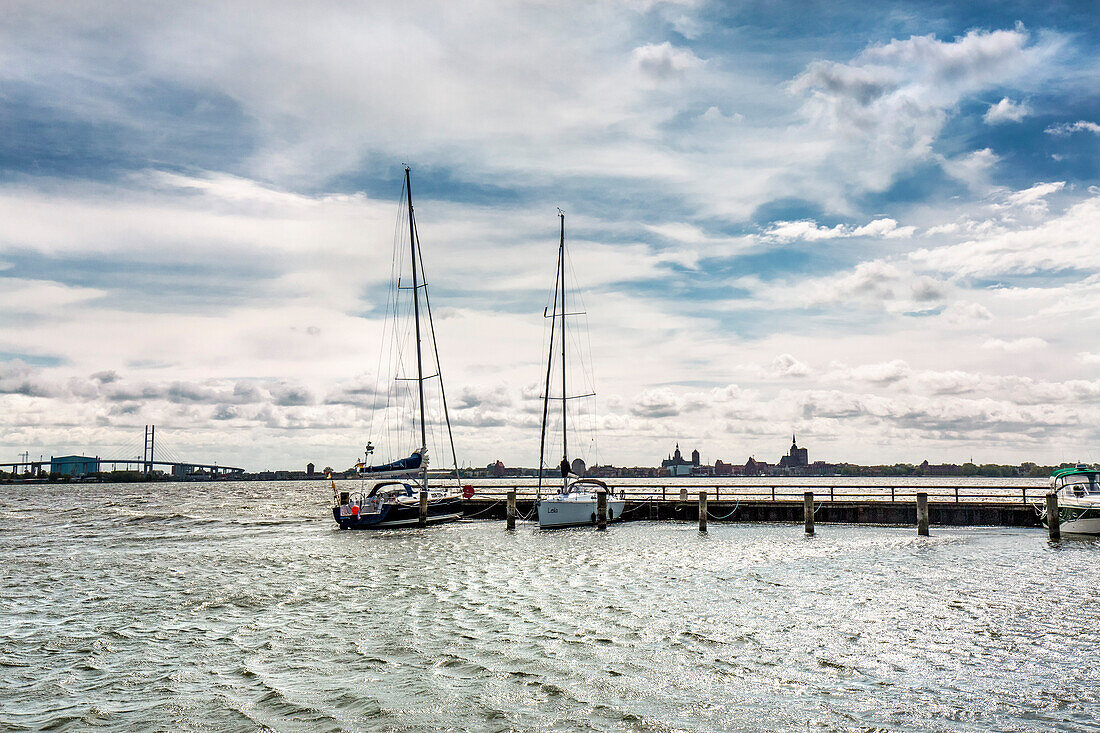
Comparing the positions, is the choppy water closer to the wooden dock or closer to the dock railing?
the dock railing

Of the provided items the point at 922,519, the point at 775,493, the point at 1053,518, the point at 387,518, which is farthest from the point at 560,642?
the point at 775,493

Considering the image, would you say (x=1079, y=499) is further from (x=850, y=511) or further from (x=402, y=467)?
(x=402, y=467)

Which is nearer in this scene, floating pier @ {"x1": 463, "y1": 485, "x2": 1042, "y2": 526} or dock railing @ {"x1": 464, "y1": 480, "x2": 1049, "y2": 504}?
floating pier @ {"x1": 463, "y1": 485, "x2": 1042, "y2": 526}

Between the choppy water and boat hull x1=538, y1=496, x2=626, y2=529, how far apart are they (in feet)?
47.3

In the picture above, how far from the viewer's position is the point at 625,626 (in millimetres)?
17484

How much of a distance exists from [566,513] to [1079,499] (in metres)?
27.5

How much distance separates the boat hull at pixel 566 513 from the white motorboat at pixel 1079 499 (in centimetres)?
2564

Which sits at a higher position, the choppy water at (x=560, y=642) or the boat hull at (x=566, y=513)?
the choppy water at (x=560, y=642)

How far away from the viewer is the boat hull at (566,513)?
4766 cm

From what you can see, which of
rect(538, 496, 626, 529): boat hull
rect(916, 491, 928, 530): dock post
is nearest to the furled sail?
rect(538, 496, 626, 529): boat hull

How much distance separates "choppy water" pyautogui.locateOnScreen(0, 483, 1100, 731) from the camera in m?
11.4

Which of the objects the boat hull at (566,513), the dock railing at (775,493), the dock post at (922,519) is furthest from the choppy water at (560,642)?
the boat hull at (566,513)

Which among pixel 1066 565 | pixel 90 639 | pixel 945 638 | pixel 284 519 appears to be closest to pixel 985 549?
pixel 1066 565

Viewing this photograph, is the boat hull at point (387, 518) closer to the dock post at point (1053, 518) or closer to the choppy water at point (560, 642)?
the choppy water at point (560, 642)
